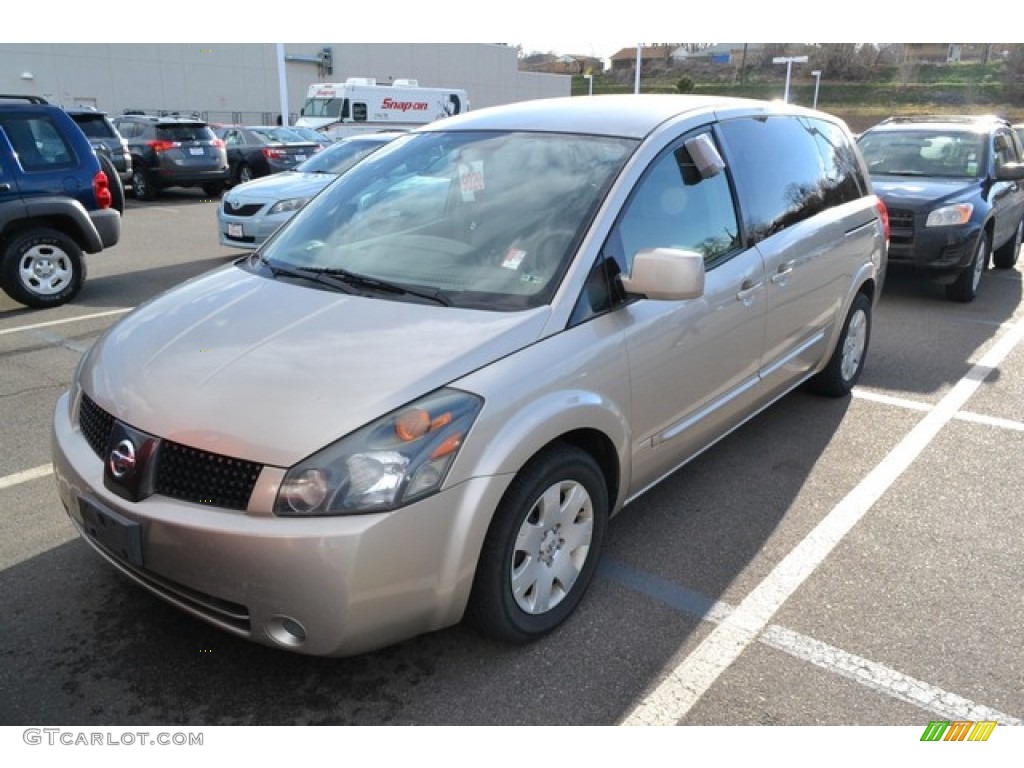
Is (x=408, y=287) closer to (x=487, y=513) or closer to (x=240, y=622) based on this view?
(x=487, y=513)

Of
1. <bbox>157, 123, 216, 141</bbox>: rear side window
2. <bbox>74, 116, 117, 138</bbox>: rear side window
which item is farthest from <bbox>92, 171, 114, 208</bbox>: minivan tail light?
<bbox>157, 123, 216, 141</bbox>: rear side window

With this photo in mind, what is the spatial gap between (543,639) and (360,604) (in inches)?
32.2

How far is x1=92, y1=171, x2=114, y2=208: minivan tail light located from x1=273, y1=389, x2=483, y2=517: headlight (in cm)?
701

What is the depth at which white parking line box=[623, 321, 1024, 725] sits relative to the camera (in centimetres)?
257

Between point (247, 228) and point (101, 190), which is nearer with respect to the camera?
point (101, 190)

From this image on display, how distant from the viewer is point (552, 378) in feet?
8.80

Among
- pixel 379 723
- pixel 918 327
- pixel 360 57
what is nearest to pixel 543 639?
pixel 379 723

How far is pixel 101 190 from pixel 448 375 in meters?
7.00

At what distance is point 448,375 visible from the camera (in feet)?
8.15

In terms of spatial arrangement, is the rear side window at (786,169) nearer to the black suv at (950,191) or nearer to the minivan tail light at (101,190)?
the black suv at (950,191)

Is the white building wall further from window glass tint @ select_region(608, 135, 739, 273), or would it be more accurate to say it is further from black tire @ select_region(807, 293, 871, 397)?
window glass tint @ select_region(608, 135, 739, 273)

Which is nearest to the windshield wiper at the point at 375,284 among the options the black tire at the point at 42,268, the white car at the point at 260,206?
the black tire at the point at 42,268

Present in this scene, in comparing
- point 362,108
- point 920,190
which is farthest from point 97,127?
point 920,190

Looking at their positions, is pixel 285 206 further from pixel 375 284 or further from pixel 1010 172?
pixel 1010 172
